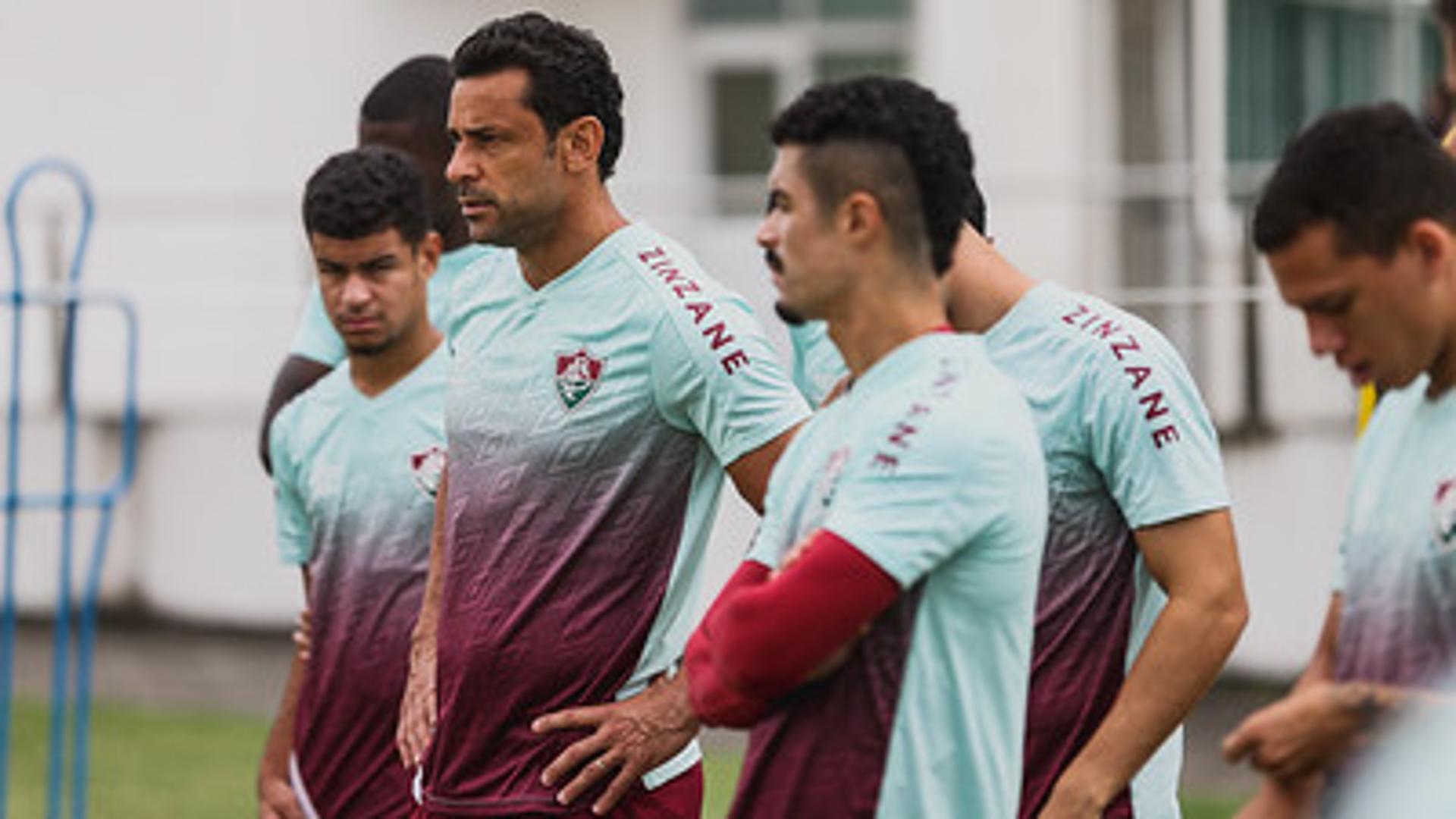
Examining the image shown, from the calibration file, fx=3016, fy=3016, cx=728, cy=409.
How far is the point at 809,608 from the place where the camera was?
163 inches

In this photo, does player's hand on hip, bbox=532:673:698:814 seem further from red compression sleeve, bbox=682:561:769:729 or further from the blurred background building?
the blurred background building

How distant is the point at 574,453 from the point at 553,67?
27.8 inches

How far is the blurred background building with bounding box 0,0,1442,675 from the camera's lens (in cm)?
1447

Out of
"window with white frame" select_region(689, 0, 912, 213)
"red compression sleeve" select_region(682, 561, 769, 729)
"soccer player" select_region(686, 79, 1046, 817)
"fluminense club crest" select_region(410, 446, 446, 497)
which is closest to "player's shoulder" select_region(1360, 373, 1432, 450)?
"soccer player" select_region(686, 79, 1046, 817)

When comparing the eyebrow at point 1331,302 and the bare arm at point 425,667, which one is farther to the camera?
the bare arm at point 425,667

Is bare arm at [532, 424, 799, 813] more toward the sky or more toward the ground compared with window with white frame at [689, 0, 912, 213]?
more toward the ground

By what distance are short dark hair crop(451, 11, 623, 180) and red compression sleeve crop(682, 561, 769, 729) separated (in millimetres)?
1354

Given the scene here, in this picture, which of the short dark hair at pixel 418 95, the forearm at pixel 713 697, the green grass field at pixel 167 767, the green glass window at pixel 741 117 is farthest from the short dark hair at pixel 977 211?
the green glass window at pixel 741 117

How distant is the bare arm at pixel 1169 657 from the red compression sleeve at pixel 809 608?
77 cm

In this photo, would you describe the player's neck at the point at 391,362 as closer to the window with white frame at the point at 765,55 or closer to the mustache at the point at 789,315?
the mustache at the point at 789,315

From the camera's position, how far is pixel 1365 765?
13.6ft

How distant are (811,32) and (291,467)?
13.9 m

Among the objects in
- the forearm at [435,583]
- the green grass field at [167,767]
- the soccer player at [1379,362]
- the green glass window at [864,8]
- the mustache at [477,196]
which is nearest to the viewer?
the soccer player at [1379,362]

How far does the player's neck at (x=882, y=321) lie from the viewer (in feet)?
14.1
